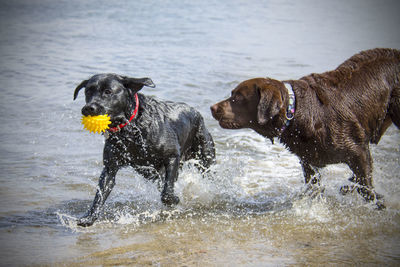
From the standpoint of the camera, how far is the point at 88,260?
4066 millimetres

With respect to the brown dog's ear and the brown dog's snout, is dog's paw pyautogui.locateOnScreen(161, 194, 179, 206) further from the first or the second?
the brown dog's ear

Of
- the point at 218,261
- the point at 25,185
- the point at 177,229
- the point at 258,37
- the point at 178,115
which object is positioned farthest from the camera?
the point at 258,37

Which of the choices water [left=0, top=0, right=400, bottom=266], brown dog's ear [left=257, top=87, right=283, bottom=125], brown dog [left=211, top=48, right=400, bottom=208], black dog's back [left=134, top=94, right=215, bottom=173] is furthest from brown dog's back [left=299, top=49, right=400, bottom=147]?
black dog's back [left=134, top=94, right=215, bottom=173]

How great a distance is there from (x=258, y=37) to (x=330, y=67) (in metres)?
5.32

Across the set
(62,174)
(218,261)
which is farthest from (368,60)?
(62,174)

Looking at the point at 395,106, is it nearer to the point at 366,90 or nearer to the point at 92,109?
the point at 366,90

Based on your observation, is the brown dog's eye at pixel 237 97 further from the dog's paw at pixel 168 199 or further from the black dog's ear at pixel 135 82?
the dog's paw at pixel 168 199

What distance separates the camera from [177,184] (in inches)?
246

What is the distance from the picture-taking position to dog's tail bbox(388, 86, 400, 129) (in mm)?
5254

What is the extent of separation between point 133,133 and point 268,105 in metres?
1.47

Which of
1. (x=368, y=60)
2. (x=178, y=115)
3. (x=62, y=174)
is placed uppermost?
(x=368, y=60)

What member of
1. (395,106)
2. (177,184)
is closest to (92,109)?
(177,184)

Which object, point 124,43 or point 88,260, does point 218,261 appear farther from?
point 124,43

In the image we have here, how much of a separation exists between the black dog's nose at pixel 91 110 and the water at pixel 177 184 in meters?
1.19
